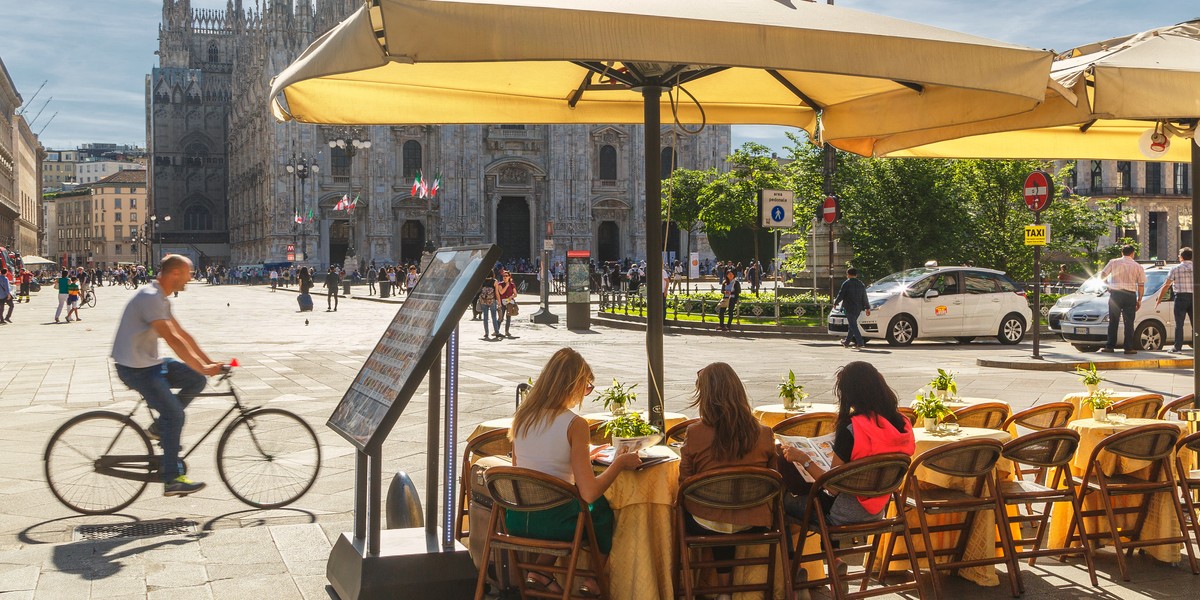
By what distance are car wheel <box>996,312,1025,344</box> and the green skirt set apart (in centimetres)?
1651

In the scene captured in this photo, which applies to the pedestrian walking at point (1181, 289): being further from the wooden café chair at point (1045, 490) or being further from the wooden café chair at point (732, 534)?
the wooden café chair at point (732, 534)

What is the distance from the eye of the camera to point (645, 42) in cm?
360

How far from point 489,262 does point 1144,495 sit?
333 cm

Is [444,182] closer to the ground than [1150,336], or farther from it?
farther from it

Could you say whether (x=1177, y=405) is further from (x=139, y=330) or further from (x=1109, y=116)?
(x=139, y=330)

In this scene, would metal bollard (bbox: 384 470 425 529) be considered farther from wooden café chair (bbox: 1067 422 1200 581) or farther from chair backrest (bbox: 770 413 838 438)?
wooden café chair (bbox: 1067 422 1200 581)

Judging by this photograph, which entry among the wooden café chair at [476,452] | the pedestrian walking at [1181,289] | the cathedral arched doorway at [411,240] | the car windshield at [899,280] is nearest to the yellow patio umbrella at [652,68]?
the wooden café chair at [476,452]

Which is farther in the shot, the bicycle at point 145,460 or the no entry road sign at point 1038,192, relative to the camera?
the no entry road sign at point 1038,192

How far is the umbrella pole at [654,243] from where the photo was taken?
16.4 feet

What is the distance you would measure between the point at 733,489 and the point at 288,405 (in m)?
7.69

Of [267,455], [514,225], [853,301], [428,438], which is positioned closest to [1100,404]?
[428,438]

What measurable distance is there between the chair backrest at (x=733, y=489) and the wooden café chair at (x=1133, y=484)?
1.69 meters

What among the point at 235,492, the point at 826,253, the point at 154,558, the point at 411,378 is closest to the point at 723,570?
the point at 411,378

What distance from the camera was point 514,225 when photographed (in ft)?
212
